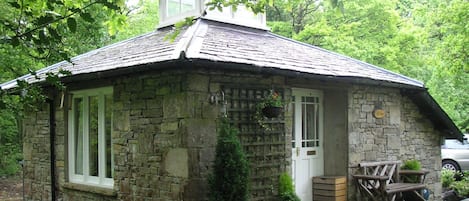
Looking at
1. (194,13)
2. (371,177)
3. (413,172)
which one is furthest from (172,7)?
(413,172)

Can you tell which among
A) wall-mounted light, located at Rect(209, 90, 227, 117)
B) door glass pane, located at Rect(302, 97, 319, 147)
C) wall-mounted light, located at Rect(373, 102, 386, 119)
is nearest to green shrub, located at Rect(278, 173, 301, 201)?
door glass pane, located at Rect(302, 97, 319, 147)

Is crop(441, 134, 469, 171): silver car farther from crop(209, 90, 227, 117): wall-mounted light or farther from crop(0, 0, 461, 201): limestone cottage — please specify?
crop(209, 90, 227, 117): wall-mounted light

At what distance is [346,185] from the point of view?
790 cm

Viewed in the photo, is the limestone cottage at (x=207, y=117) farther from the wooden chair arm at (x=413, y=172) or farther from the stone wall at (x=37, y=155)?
the wooden chair arm at (x=413, y=172)

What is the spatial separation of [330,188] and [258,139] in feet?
6.49

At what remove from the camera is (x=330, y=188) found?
7738 millimetres

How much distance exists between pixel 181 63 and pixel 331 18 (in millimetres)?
12928

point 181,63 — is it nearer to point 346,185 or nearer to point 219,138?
point 219,138

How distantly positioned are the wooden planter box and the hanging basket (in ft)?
6.54

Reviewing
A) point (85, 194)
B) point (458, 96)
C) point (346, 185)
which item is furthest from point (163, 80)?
point (458, 96)

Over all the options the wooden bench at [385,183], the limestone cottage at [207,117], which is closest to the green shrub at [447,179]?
the limestone cottage at [207,117]

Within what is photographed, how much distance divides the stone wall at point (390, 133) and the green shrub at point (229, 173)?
2.89m

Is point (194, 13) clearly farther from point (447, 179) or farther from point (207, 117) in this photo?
point (447, 179)

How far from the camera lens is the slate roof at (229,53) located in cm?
604
